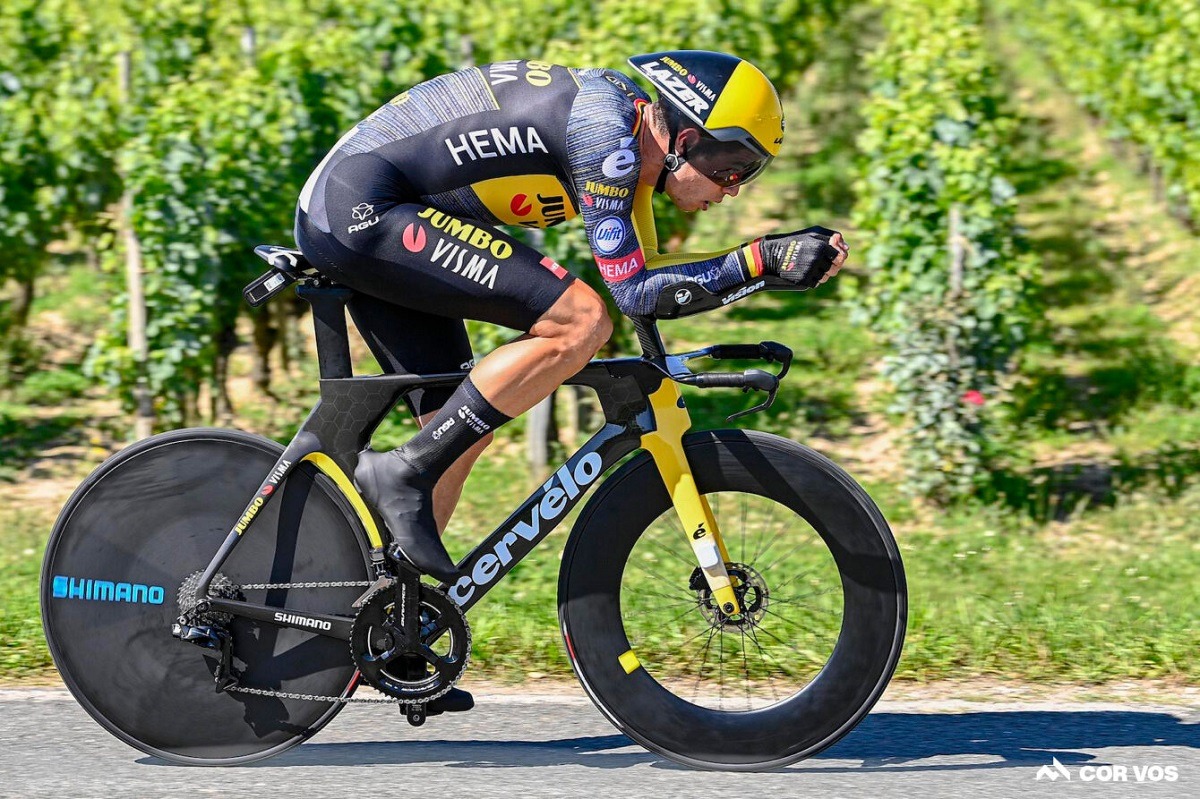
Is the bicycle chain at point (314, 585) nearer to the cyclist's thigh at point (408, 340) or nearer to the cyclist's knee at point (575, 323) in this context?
the cyclist's thigh at point (408, 340)

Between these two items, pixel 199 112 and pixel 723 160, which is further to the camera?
pixel 199 112

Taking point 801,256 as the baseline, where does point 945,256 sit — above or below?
above

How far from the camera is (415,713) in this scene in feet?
13.1

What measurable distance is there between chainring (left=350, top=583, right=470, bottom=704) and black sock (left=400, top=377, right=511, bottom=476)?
0.34 meters

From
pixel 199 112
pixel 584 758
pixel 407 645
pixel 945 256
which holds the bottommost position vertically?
pixel 584 758

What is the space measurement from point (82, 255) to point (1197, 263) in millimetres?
9741

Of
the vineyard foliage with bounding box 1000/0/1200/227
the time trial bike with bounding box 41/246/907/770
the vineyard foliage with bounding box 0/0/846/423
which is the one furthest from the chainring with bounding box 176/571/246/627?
the vineyard foliage with bounding box 1000/0/1200/227

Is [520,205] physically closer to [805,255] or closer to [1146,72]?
[805,255]

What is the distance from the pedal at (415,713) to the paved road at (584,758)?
0.13 m

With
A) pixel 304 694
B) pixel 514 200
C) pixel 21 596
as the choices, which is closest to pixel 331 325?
pixel 514 200

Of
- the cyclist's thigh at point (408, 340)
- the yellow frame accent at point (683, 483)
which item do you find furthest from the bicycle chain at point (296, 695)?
the yellow frame accent at point (683, 483)

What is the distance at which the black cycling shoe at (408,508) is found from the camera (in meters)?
3.88

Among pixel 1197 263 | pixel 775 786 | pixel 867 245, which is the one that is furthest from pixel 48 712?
pixel 1197 263

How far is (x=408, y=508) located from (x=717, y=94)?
1.30 meters
